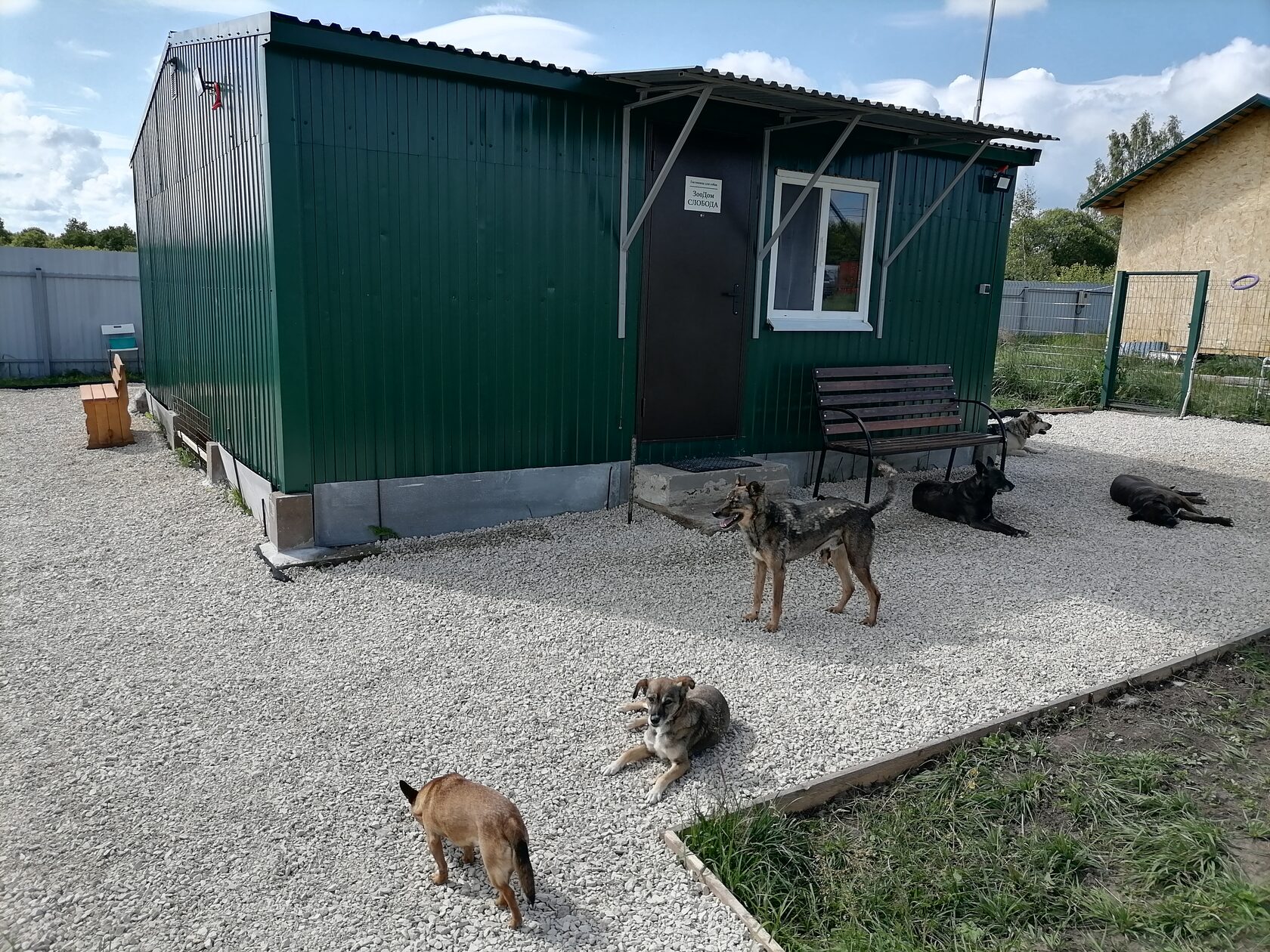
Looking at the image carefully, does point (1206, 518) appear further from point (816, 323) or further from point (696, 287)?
point (696, 287)

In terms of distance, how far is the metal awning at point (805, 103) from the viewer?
6.16 meters

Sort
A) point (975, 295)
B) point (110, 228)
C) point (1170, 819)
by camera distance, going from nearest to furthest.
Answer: point (1170, 819) < point (975, 295) < point (110, 228)

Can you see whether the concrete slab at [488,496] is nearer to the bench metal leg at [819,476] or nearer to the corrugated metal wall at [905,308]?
the corrugated metal wall at [905,308]

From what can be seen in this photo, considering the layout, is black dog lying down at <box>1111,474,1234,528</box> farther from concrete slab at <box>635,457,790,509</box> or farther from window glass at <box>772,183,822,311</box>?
window glass at <box>772,183,822,311</box>

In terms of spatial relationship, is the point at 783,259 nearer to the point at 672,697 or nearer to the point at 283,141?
the point at 283,141

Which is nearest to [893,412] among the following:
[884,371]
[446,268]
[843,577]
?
[884,371]

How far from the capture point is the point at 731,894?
9.90 ft

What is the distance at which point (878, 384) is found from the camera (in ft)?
28.8

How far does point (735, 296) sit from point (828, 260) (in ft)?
4.38

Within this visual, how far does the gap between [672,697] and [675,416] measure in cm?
454

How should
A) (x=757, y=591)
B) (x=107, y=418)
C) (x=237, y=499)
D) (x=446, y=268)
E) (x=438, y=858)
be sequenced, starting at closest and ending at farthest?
(x=438, y=858) → (x=757, y=591) → (x=446, y=268) → (x=237, y=499) → (x=107, y=418)

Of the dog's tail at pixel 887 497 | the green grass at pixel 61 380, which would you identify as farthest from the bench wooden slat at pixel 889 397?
the green grass at pixel 61 380

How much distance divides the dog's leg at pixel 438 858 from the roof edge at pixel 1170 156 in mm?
21839

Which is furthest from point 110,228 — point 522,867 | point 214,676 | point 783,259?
point 522,867
